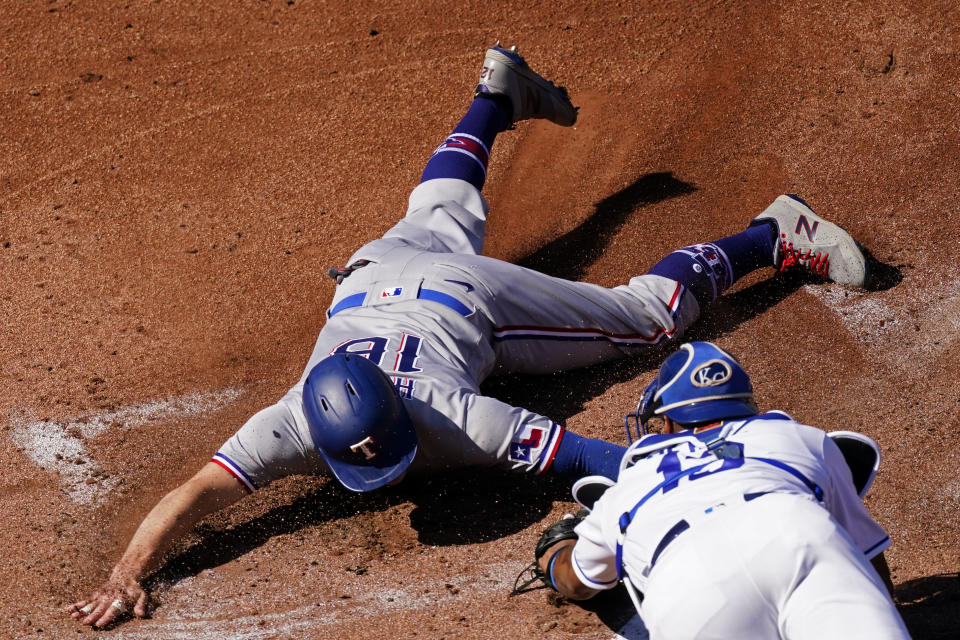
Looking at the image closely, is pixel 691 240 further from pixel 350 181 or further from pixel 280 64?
pixel 280 64

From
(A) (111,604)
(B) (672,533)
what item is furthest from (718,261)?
(A) (111,604)

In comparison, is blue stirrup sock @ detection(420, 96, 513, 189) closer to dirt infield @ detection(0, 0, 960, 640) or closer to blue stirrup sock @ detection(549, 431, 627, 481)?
dirt infield @ detection(0, 0, 960, 640)

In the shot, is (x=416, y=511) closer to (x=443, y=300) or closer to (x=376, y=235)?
(x=443, y=300)

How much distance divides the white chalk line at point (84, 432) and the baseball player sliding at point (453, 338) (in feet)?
2.54

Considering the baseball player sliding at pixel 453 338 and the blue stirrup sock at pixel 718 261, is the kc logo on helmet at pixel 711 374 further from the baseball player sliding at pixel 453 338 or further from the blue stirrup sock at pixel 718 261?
the blue stirrup sock at pixel 718 261

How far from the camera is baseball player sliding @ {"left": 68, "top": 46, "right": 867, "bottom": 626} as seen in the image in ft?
12.7

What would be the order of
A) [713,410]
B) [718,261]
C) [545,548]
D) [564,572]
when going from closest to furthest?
1. [713,410]
2. [564,572]
3. [545,548]
4. [718,261]

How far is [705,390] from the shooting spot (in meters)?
2.80

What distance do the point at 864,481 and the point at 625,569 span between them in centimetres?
84

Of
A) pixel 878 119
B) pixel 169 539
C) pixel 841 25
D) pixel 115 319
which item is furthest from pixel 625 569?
pixel 841 25

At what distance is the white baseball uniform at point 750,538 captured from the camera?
2.34m

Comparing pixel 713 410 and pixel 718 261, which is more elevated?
pixel 713 410

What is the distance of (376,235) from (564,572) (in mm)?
3144

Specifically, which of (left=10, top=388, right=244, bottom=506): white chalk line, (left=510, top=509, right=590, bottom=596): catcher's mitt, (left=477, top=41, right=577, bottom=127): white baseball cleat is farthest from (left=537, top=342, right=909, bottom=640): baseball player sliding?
(left=477, top=41, right=577, bottom=127): white baseball cleat
